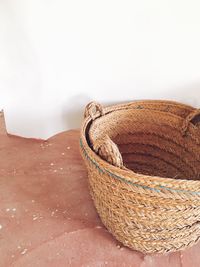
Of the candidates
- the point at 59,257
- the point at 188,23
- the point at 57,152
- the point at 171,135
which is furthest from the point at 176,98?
the point at 59,257

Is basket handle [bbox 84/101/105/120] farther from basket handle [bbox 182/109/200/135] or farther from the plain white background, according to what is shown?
basket handle [bbox 182/109/200/135]

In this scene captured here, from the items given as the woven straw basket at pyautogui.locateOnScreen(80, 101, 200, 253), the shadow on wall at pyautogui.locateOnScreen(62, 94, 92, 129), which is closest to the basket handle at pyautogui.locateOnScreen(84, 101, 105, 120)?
the woven straw basket at pyautogui.locateOnScreen(80, 101, 200, 253)

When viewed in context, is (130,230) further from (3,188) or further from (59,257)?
(3,188)

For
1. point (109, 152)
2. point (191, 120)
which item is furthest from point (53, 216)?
point (191, 120)

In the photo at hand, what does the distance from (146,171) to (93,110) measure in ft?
0.95

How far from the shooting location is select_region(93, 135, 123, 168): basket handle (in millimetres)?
625

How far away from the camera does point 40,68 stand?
103 centimetres

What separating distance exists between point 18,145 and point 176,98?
2.08ft

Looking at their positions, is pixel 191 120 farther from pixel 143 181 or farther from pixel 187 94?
pixel 143 181

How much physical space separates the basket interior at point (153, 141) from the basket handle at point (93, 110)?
0.06 ft

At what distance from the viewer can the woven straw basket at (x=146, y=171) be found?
0.58 metres

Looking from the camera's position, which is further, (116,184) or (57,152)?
(57,152)

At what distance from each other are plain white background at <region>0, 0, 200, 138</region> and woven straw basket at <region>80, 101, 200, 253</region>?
0.31 feet

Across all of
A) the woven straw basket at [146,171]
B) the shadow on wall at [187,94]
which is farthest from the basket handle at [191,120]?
the shadow on wall at [187,94]
